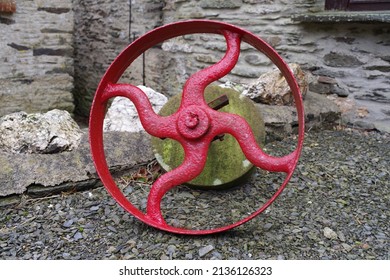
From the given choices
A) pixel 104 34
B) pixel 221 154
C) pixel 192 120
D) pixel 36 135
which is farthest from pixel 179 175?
pixel 104 34

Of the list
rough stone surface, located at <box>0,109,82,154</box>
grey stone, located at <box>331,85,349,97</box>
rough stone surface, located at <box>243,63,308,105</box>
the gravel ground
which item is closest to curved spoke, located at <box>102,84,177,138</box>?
the gravel ground

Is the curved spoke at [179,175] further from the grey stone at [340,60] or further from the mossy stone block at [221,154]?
the grey stone at [340,60]

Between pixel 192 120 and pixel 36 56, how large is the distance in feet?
10.5

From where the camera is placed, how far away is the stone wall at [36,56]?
184 inches

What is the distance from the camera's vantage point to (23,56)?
4762 millimetres

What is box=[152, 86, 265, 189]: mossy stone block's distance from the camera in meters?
2.62

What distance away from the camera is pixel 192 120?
2.16 m

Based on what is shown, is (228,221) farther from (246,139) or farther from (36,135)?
(36,135)

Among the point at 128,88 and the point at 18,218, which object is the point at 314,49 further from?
the point at 18,218

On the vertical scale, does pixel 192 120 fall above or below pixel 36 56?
above

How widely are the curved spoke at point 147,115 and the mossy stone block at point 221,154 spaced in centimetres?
46

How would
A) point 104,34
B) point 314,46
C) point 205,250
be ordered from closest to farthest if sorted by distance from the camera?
point 205,250 → point 314,46 → point 104,34

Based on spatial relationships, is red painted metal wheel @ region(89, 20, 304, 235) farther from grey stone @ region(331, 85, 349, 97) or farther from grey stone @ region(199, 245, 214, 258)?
grey stone @ region(331, 85, 349, 97)
